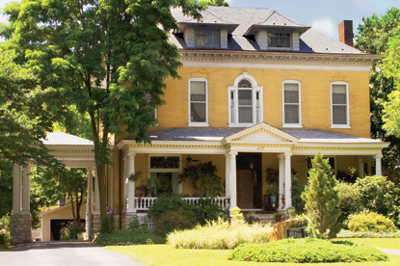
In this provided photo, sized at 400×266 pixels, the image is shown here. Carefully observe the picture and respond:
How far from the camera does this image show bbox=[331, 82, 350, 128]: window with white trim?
27.8 m

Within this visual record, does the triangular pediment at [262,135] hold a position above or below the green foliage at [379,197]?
above

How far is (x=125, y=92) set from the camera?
2155 centimetres

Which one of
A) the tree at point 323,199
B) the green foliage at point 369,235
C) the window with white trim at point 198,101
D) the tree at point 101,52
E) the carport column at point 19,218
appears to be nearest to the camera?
the tree at point 323,199

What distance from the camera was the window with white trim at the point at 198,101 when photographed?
26.8 meters

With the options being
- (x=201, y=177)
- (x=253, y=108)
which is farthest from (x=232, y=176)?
(x=253, y=108)

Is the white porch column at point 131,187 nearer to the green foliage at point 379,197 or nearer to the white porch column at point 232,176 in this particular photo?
the white porch column at point 232,176

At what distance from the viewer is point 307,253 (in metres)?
13.5

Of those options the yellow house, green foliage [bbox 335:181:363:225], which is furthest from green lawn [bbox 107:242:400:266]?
green foliage [bbox 335:181:363:225]

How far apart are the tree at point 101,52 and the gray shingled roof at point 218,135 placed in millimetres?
1830

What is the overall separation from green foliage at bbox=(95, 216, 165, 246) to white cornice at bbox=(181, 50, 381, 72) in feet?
29.2

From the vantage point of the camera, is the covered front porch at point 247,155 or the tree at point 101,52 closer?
the tree at point 101,52

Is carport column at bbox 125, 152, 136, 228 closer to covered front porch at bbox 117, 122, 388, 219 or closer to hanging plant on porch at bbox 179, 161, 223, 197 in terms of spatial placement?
covered front porch at bbox 117, 122, 388, 219

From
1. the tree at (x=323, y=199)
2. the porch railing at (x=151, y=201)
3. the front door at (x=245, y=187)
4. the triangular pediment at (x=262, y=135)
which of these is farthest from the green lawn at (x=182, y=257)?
the front door at (x=245, y=187)

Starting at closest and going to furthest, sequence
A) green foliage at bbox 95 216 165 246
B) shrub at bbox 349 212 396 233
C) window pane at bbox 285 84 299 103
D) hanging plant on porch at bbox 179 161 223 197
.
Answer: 1. green foliage at bbox 95 216 165 246
2. shrub at bbox 349 212 396 233
3. hanging plant on porch at bbox 179 161 223 197
4. window pane at bbox 285 84 299 103
